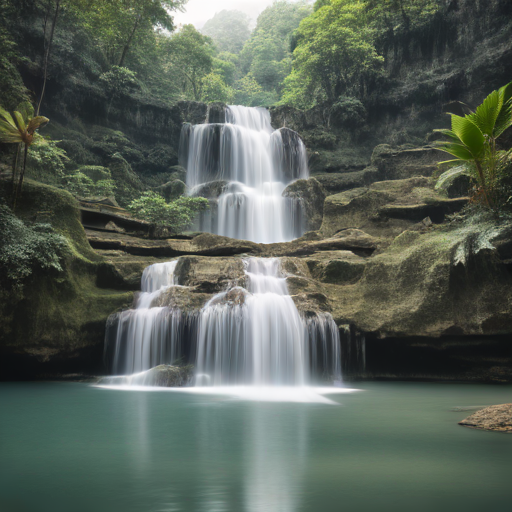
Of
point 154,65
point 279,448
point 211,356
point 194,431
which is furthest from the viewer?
point 154,65

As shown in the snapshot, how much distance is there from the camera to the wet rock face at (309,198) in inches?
779

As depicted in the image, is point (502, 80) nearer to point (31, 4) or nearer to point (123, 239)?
point (123, 239)

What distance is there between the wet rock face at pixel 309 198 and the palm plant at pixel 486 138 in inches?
400

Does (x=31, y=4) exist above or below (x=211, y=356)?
above

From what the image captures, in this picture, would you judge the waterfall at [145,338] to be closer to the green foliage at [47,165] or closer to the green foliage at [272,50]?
the green foliage at [47,165]

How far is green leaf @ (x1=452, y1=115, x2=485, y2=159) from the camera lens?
9.28 metres

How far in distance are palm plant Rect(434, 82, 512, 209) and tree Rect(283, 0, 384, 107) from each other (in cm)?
1874

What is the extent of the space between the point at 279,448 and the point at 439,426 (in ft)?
7.14

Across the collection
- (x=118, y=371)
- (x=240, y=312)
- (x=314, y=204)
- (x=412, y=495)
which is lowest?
(x=412, y=495)

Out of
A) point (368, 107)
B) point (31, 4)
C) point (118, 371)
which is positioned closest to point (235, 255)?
point (118, 371)

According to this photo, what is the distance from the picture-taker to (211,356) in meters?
9.59

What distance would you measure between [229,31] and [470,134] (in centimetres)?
7737

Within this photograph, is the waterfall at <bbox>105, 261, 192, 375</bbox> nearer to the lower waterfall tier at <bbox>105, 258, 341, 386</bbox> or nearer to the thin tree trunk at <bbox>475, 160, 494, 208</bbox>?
the lower waterfall tier at <bbox>105, 258, 341, 386</bbox>

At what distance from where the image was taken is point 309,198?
19.9 metres
